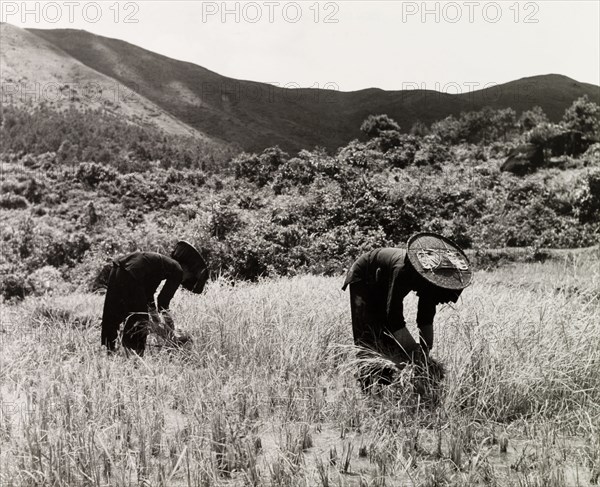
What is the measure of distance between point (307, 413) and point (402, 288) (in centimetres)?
101

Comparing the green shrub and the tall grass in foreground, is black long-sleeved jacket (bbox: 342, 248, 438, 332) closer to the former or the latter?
the tall grass in foreground

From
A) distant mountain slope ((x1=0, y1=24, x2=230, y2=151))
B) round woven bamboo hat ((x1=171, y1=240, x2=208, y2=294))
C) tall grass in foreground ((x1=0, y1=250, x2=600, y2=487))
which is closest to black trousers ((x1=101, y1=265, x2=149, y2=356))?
tall grass in foreground ((x1=0, y1=250, x2=600, y2=487))

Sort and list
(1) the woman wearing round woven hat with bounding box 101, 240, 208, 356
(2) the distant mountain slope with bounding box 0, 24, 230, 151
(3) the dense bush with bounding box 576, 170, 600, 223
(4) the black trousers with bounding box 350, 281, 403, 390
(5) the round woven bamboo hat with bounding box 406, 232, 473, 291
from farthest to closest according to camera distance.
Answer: (2) the distant mountain slope with bounding box 0, 24, 230, 151 < (3) the dense bush with bounding box 576, 170, 600, 223 < (1) the woman wearing round woven hat with bounding box 101, 240, 208, 356 < (4) the black trousers with bounding box 350, 281, 403, 390 < (5) the round woven bamboo hat with bounding box 406, 232, 473, 291

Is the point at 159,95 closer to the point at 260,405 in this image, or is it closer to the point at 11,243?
the point at 11,243

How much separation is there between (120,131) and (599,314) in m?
29.8

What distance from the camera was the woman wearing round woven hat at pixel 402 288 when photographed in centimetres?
305

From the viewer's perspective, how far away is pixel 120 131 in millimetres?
30719

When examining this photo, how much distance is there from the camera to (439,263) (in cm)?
304

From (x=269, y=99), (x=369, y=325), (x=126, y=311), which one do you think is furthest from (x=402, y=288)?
(x=269, y=99)

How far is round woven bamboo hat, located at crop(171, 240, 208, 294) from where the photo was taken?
469 centimetres


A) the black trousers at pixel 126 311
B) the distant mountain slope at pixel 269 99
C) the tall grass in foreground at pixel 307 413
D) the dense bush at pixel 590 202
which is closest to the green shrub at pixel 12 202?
the tall grass in foreground at pixel 307 413

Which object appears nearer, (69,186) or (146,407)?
Answer: (146,407)

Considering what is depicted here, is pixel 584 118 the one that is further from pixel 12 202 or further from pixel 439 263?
pixel 439 263

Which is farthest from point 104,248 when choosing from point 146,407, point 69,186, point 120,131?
point 120,131
